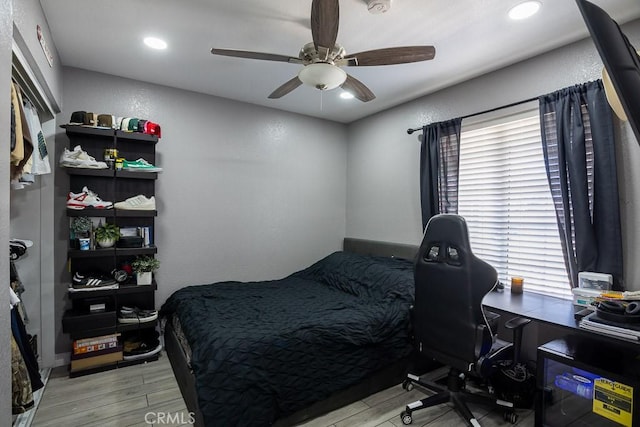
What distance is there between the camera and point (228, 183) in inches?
143

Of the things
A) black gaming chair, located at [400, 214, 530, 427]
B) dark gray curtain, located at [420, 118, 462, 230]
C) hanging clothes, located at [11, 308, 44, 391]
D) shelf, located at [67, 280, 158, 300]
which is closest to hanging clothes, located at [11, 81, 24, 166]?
hanging clothes, located at [11, 308, 44, 391]

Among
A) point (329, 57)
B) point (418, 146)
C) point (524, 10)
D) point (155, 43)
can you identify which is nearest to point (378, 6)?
point (329, 57)

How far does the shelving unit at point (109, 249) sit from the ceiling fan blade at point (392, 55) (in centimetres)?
209

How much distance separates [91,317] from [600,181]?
3.97 metres

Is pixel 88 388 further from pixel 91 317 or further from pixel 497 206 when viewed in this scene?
pixel 497 206

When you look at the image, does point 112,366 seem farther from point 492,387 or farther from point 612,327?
point 612,327

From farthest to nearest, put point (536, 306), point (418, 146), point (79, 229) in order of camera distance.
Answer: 1. point (418, 146)
2. point (79, 229)
3. point (536, 306)

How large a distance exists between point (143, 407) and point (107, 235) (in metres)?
1.44

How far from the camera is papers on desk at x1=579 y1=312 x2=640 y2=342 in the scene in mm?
1585

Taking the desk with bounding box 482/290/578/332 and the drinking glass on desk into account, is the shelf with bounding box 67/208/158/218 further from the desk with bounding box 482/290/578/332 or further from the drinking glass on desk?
the drinking glass on desk

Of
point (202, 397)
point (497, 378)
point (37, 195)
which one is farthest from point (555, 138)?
point (37, 195)

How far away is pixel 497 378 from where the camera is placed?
2299 millimetres

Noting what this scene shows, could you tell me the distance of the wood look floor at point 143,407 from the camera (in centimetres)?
209

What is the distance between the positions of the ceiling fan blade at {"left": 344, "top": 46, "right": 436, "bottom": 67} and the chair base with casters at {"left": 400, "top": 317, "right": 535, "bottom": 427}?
1744 millimetres
